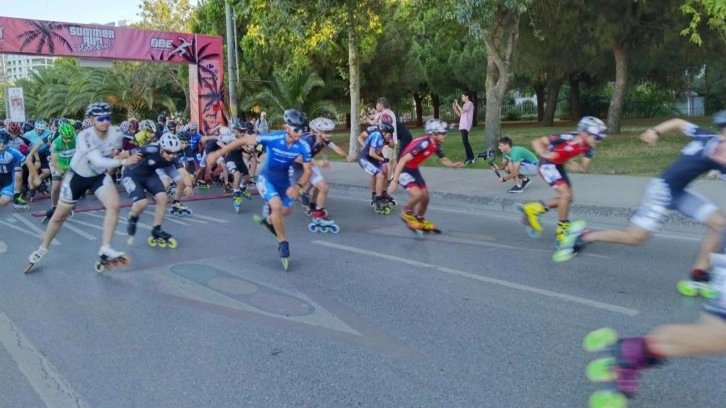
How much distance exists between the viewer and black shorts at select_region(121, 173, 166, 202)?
357 inches

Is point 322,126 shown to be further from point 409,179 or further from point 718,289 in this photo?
point 718,289

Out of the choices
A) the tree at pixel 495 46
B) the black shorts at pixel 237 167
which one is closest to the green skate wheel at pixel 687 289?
the black shorts at pixel 237 167

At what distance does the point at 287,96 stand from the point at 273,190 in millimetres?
22025

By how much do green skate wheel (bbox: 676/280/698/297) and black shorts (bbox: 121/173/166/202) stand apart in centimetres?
660

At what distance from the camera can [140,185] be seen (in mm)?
9141

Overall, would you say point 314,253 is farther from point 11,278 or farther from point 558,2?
point 558,2

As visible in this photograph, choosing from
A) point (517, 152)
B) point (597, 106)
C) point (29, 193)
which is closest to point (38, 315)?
point (517, 152)

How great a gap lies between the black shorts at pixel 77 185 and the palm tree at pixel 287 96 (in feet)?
71.1

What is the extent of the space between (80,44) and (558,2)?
1484 centimetres

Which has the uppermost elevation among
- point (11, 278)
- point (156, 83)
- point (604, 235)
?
point (156, 83)

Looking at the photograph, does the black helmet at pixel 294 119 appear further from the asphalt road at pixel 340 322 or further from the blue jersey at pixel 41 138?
the blue jersey at pixel 41 138

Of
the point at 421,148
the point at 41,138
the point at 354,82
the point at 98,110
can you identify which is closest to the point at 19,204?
the point at 41,138

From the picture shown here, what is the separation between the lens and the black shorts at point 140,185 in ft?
29.7

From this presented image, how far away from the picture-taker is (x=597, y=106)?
5172cm
